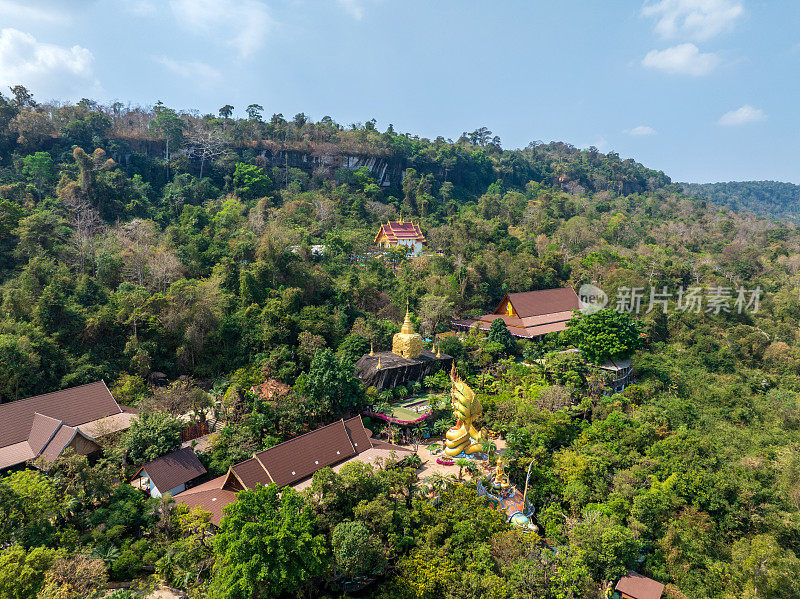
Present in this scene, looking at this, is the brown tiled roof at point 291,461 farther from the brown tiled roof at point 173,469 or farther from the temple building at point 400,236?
the temple building at point 400,236

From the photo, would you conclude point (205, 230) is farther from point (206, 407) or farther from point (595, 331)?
point (595, 331)

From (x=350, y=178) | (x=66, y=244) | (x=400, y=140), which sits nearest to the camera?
(x=66, y=244)

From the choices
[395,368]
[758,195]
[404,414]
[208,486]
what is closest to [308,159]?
[395,368]

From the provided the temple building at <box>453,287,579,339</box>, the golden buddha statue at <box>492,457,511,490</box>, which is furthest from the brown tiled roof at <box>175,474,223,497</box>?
the temple building at <box>453,287,579,339</box>

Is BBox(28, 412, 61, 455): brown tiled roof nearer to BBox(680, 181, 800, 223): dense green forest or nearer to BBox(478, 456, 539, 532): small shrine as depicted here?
BBox(478, 456, 539, 532): small shrine

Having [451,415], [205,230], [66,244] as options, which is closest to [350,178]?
[205,230]

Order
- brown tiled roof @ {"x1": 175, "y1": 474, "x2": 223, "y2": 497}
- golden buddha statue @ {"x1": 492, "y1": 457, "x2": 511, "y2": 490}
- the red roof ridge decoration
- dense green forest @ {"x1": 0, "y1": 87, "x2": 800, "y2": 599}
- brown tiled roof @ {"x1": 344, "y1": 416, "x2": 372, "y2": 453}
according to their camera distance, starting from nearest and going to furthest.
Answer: dense green forest @ {"x1": 0, "y1": 87, "x2": 800, "y2": 599}
brown tiled roof @ {"x1": 175, "y1": 474, "x2": 223, "y2": 497}
golden buddha statue @ {"x1": 492, "y1": 457, "x2": 511, "y2": 490}
brown tiled roof @ {"x1": 344, "y1": 416, "x2": 372, "y2": 453}
the red roof ridge decoration

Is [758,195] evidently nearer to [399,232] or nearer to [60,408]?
[399,232]
